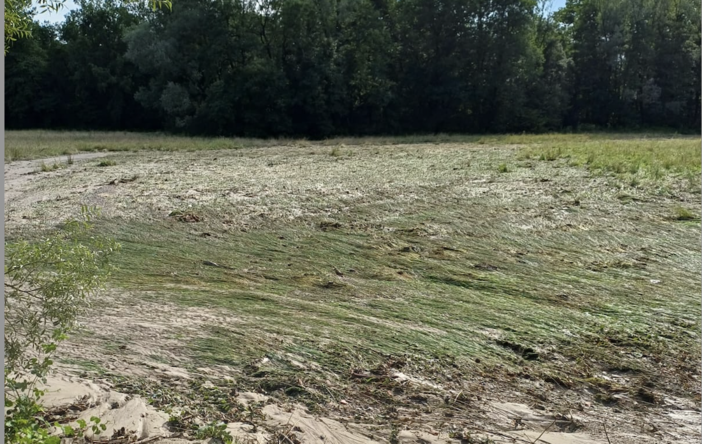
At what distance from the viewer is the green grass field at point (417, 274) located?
5066 mm

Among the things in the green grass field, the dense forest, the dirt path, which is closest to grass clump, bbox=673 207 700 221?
the green grass field

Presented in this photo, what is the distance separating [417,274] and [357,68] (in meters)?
39.0

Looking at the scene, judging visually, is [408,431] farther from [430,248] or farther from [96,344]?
[430,248]

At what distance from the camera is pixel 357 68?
45.1 metres

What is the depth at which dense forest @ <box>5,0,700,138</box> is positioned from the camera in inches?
1702

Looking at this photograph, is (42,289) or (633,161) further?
(633,161)

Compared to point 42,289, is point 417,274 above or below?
below

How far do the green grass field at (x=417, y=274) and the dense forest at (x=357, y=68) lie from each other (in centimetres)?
2922

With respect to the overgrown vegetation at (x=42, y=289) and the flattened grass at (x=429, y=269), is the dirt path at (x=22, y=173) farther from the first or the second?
the overgrown vegetation at (x=42, y=289)

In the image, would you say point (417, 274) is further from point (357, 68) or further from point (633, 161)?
point (357, 68)

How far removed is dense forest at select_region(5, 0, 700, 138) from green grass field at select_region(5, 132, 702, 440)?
2922cm

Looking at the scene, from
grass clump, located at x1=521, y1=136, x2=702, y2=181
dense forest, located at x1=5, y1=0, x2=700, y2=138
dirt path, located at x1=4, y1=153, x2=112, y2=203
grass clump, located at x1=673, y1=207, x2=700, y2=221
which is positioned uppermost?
dense forest, located at x1=5, y1=0, x2=700, y2=138

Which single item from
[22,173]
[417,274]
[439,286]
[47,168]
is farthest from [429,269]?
[47,168]

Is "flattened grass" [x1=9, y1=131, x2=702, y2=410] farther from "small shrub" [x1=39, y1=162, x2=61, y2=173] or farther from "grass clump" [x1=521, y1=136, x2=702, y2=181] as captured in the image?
"small shrub" [x1=39, y1=162, x2=61, y2=173]
